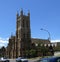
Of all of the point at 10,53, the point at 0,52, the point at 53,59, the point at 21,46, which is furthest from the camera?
the point at 0,52

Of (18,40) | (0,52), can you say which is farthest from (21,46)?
(0,52)

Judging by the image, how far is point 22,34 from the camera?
499 feet

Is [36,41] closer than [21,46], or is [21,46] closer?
[21,46]

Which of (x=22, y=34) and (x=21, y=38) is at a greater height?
(x=22, y=34)

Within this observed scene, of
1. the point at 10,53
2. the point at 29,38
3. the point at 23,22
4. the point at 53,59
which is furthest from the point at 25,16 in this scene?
the point at 53,59

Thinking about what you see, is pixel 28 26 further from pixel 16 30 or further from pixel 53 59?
pixel 53 59

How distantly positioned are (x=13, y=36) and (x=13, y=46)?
8.92 m

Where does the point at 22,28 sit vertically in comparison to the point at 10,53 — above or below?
above

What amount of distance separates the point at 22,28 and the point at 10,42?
17.1 metres

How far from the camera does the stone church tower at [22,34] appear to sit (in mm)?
148250

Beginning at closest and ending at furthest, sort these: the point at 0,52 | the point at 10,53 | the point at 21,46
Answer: the point at 21,46 < the point at 10,53 < the point at 0,52

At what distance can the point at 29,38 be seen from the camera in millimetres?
152000

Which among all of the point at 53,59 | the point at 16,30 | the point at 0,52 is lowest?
the point at 53,59

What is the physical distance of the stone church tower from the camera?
148 meters
